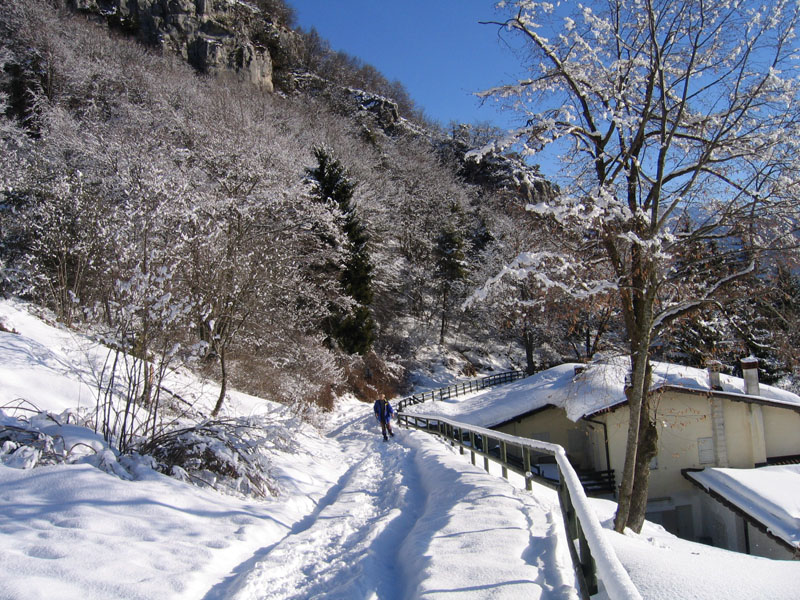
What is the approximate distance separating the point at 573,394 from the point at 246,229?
12.6m

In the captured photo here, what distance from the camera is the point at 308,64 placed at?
8644cm

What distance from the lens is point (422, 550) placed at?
444cm

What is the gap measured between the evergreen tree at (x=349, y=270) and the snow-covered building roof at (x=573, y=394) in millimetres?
6254

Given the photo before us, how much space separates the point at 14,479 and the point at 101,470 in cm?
90

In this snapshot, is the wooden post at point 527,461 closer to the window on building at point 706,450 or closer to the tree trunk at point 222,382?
the tree trunk at point 222,382

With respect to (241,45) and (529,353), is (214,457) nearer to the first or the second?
(529,353)

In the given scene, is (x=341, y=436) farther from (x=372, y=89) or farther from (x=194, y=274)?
(x=372, y=89)

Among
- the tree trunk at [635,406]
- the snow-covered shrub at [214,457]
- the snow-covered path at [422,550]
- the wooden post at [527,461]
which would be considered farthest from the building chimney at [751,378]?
the snow-covered shrub at [214,457]

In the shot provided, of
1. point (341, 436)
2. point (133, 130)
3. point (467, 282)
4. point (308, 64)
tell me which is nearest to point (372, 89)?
point (308, 64)

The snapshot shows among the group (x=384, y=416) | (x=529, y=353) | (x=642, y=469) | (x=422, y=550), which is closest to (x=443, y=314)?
(x=529, y=353)

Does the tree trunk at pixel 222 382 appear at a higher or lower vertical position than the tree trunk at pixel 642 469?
higher

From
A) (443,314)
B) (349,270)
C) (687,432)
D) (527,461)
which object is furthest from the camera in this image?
(443,314)

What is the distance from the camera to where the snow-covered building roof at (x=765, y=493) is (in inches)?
477

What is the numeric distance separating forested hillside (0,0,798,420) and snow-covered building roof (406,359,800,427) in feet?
10.6
